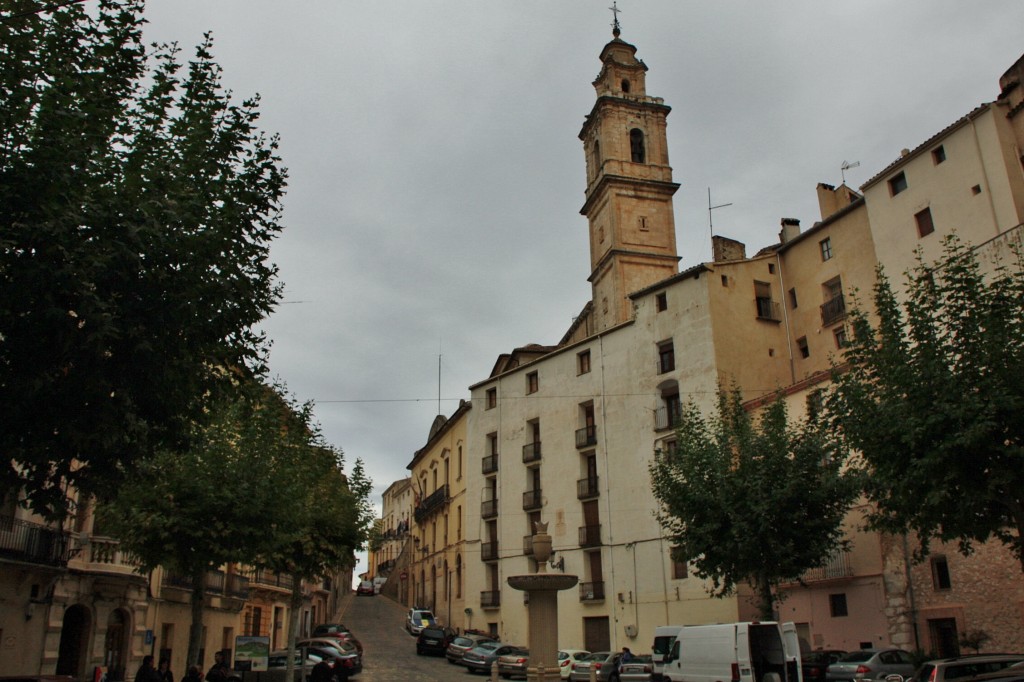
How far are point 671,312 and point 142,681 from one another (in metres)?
28.2

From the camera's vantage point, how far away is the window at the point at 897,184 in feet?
103

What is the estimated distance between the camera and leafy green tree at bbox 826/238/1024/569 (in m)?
14.0

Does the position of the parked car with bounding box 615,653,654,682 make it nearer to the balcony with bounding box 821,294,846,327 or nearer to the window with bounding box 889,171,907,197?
the balcony with bounding box 821,294,846,327

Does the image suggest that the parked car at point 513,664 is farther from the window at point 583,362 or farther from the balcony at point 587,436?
the window at point 583,362

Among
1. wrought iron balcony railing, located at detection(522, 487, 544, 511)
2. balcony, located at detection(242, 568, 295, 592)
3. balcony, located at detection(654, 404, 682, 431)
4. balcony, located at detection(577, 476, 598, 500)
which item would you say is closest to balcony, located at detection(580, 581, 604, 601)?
balcony, located at detection(577, 476, 598, 500)

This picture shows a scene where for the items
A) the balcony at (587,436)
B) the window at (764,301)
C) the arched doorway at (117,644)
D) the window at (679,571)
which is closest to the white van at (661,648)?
the window at (679,571)

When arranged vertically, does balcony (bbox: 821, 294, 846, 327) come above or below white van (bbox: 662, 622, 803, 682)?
above

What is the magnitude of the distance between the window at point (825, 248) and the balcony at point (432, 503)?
2859 centimetres

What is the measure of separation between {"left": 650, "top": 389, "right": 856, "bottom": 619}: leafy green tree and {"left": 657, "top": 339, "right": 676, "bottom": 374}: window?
1298 cm

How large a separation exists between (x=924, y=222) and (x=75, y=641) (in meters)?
29.8

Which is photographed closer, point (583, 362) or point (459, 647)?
point (459, 647)

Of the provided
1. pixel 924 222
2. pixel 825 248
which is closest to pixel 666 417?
pixel 825 248

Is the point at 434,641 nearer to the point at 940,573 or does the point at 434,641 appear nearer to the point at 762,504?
the point at 762,504

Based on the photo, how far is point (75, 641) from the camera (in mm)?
21609
